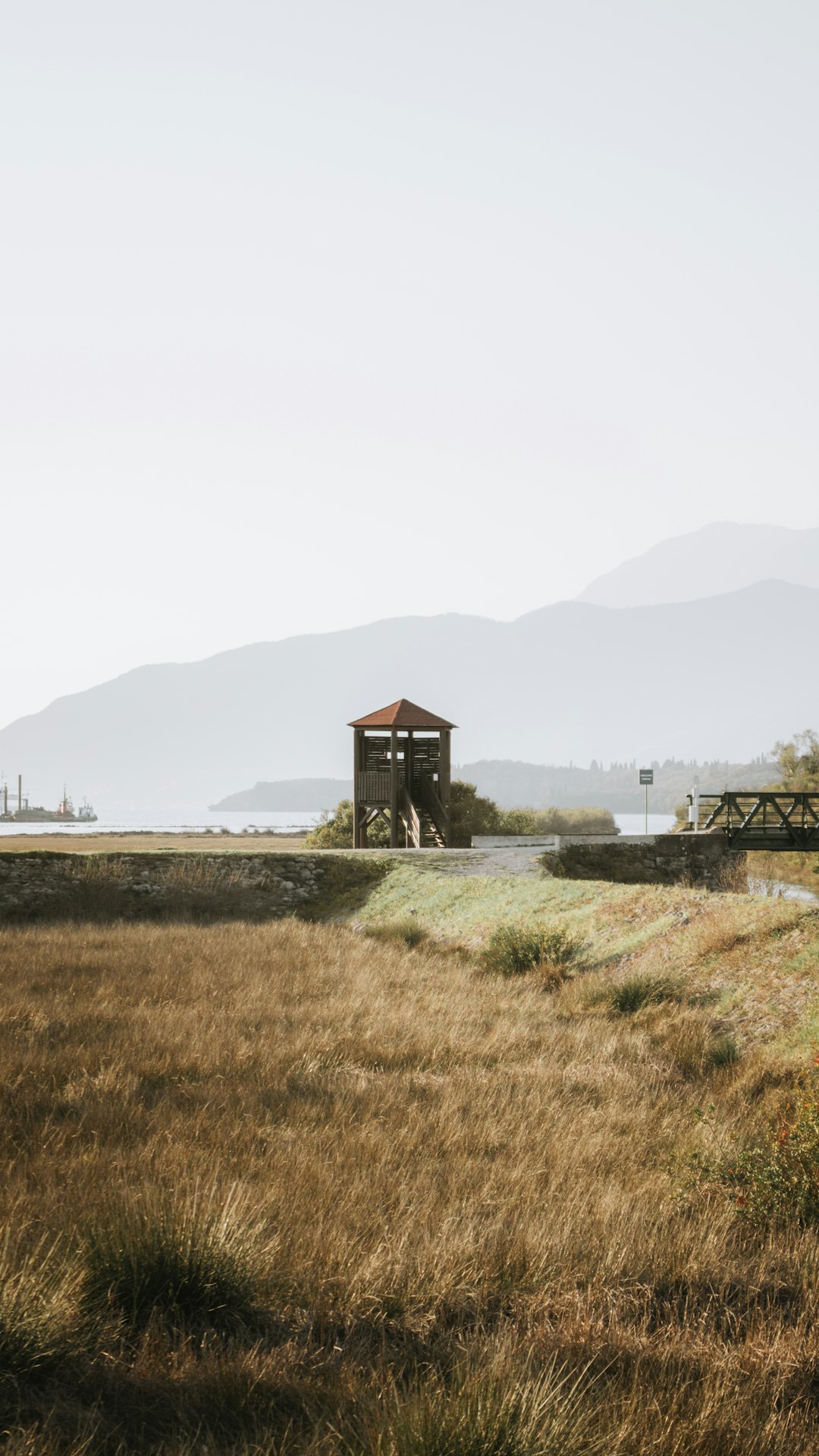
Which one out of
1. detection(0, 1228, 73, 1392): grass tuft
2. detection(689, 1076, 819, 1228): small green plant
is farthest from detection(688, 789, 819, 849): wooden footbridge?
detection(0, 1228, 73, 1392): grass tuft

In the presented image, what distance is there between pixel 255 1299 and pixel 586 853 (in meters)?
24.5

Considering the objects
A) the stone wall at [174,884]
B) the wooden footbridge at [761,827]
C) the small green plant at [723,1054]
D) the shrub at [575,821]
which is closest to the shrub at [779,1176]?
the small green plant at [723,1054]

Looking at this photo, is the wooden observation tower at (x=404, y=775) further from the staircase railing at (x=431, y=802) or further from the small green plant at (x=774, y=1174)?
the small green plant at (x=774, y=1174)

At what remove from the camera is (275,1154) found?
503 centimetres

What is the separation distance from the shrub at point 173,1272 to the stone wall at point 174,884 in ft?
48.4

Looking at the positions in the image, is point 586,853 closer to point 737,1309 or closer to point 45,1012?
point 45,1012

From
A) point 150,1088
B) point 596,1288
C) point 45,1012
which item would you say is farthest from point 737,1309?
point 45,1012

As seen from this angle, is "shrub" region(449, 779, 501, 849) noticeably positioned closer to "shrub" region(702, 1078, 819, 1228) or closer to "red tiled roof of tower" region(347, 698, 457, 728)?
"red tiled roof of tower" region(347, 698, 457, 728)

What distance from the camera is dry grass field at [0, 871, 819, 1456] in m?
3.01

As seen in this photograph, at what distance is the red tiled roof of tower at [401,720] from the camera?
107 feet

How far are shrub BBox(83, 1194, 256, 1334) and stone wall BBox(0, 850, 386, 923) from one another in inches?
581

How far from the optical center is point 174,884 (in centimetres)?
2070

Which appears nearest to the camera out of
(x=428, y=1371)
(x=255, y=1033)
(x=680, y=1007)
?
(x=428, y=1371)

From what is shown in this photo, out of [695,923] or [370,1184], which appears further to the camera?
[695,923]
